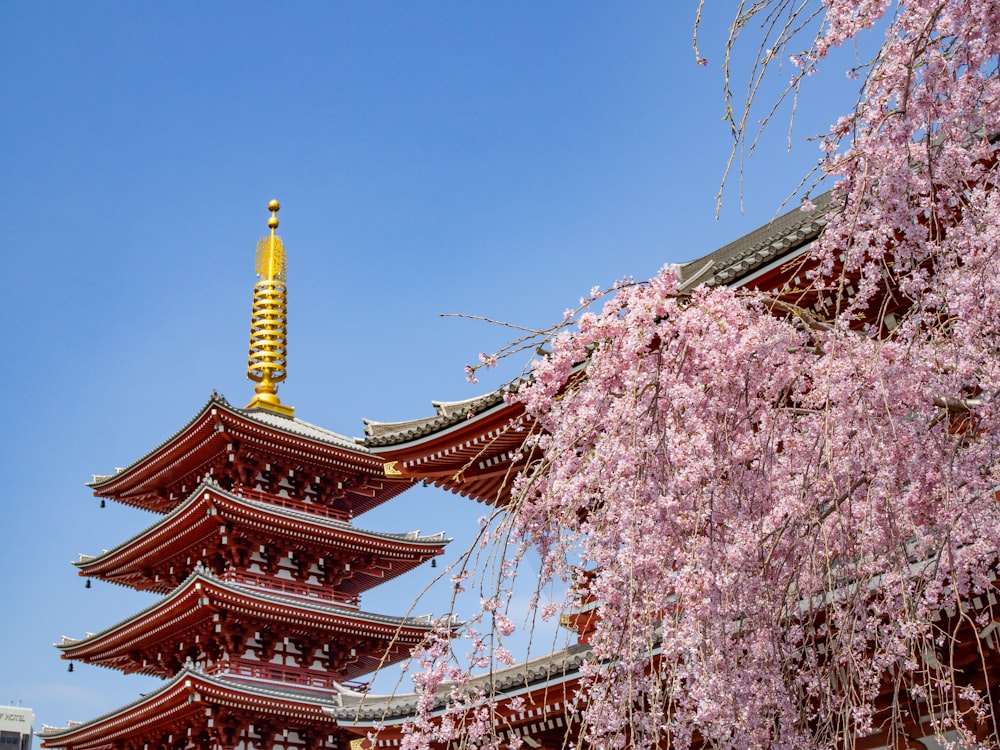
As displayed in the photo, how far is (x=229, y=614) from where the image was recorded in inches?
736

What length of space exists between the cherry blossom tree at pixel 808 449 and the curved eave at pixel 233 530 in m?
15.0

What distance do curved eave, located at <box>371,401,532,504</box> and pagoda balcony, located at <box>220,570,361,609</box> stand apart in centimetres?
896

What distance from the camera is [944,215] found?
12.3 ft

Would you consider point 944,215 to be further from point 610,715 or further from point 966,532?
point 610,715

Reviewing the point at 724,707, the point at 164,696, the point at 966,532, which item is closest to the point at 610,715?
the point at 724,707

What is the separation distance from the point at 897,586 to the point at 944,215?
1358 mm

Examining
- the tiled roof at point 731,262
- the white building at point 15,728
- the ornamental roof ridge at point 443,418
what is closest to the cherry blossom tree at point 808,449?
the tiled roof at point 731,262

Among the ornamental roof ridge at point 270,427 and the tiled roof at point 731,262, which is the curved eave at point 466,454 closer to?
the tiled roof at point 731,262

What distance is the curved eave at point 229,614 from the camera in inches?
721

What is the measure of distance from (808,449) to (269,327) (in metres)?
20.3

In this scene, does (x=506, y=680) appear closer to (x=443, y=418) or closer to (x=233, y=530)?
(x=443, y=418)

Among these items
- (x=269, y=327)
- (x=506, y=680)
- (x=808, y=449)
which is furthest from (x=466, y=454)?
(x=269, y=327)

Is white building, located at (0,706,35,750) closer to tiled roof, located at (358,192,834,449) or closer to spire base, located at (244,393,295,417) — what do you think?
spire base, located at (244,393,295,417)

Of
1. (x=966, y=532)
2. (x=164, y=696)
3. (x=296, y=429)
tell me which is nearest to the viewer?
(x=966, y=532)
